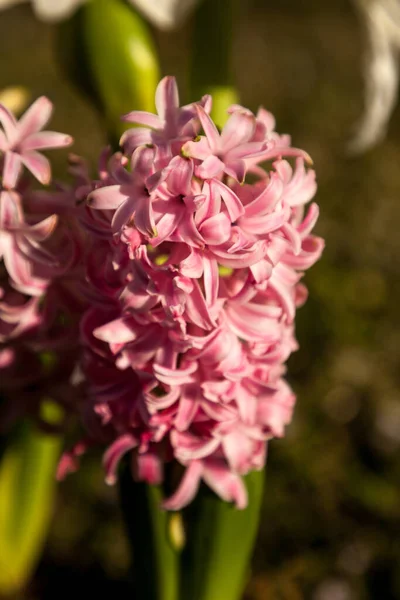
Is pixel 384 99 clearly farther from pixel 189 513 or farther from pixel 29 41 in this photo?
pixel 29 41

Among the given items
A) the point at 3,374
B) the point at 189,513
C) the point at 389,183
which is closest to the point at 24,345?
the point at 3,374

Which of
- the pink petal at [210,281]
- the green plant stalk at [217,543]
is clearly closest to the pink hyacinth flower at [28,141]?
the pink petal at [210,281]

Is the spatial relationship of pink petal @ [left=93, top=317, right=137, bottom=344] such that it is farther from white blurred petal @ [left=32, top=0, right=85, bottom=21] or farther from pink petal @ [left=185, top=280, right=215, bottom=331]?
white blurred petal @ [left=32, top=0, right=85, bottom=21]

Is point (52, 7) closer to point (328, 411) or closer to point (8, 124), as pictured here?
point (8, 124)

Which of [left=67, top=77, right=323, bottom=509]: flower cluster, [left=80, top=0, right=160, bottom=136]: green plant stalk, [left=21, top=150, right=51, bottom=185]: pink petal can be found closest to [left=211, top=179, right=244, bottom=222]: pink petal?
[left=67, top=77, right=323, bottom=509]: flower cluster

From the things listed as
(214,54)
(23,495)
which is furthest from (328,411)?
(214,54)

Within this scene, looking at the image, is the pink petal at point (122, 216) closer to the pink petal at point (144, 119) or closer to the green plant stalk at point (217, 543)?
the pink petal at point (144, 119)
